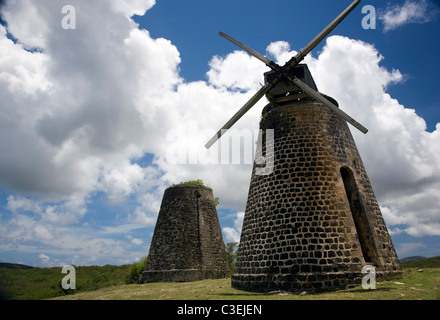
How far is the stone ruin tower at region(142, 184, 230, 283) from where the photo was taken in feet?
64.4

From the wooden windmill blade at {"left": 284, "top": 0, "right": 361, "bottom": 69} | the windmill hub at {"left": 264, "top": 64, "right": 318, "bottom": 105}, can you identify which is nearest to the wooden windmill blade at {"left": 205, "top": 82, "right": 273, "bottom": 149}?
the windmill hub at {"left": 264, "top": 64, "right": 318, "bottom": 105}

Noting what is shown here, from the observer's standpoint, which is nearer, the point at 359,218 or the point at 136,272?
the point at 359,218

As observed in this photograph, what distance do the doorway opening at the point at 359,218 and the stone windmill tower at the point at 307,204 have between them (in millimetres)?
35

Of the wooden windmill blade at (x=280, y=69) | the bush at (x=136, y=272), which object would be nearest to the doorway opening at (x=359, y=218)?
the wooden windmill blade at (x=280, y=69)

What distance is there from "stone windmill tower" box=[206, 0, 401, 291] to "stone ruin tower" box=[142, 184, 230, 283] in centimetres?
940

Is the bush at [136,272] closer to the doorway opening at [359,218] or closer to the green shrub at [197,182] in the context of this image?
the green shrub at [197,182]

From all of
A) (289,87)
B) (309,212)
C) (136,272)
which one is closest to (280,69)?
(289,87)

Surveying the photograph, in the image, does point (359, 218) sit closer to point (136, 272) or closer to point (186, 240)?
point (186, 240)

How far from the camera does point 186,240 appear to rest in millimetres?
20422

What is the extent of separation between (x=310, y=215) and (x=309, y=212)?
11cm

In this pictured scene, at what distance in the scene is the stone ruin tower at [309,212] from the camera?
29.6 feet

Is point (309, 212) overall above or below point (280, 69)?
below
